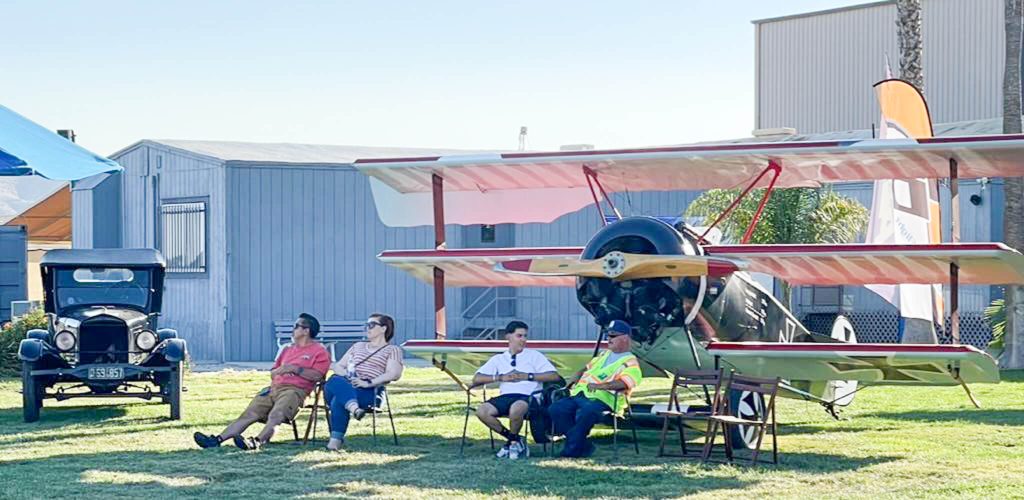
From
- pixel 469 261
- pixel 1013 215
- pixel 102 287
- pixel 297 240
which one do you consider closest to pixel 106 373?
pixel 102 287

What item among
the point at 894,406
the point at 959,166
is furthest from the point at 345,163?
the point at 959,166

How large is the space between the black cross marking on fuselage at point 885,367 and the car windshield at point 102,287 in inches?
307

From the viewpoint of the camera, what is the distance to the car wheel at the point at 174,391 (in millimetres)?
14703

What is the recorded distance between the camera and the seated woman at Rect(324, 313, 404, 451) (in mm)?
12266

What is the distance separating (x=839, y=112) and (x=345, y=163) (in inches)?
709

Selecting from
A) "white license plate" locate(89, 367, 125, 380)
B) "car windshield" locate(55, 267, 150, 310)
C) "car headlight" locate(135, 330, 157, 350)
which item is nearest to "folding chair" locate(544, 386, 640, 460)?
"white license plate" locate(89, 367, 125, 380)

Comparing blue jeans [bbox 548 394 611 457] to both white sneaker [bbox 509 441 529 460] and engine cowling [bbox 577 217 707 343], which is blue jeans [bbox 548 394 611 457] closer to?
white sneaker [bbox 509 441 529 460]

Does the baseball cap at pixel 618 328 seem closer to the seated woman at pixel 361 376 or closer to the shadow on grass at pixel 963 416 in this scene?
the seated woman at pixel 361 376

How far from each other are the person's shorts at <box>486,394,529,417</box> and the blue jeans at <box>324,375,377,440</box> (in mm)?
1120

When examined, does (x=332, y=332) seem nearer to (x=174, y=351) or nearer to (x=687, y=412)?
(x=174, y=351)

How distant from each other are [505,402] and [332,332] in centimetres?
1301

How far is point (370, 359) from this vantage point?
12750 millimetres

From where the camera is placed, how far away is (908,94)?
53.0 ft

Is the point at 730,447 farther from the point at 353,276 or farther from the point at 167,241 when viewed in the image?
the point at 167,241
